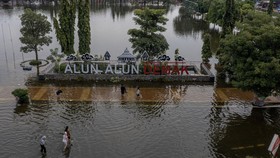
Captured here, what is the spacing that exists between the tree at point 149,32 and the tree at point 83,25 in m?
6.30

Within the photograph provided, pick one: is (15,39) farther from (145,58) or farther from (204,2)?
(204,2)

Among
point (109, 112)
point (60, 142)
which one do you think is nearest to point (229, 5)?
point (109, 112)

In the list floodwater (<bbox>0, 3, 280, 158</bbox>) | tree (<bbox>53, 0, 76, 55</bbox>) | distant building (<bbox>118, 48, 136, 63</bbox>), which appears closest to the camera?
floodwater (<bbox>0, 3, 280, 158</bbox>)

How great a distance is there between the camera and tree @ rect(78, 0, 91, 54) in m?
44.4

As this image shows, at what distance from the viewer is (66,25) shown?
147 ft

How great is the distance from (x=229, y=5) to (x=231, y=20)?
2495 mm

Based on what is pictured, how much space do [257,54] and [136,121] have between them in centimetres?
1330

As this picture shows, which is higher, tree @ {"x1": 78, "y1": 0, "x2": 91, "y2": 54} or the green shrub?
tree @ {"x1": 78, "y1": 0, "x2": 91, "y2": 54}

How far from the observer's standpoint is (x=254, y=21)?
32625 mm

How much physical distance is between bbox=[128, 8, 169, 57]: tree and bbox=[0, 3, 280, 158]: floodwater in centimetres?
622

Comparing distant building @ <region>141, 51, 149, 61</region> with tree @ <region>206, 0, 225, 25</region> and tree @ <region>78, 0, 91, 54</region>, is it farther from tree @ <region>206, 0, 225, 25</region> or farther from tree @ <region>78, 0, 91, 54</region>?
tree @ <region>206, 0, 225, 25</region>

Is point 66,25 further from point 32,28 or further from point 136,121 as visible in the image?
point 136,121

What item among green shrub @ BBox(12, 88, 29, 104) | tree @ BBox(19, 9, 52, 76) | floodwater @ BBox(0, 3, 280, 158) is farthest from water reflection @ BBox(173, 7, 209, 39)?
green shrub @ BBox(12, 88, 29, 104)

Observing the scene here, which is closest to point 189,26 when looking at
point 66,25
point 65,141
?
point 66,25
